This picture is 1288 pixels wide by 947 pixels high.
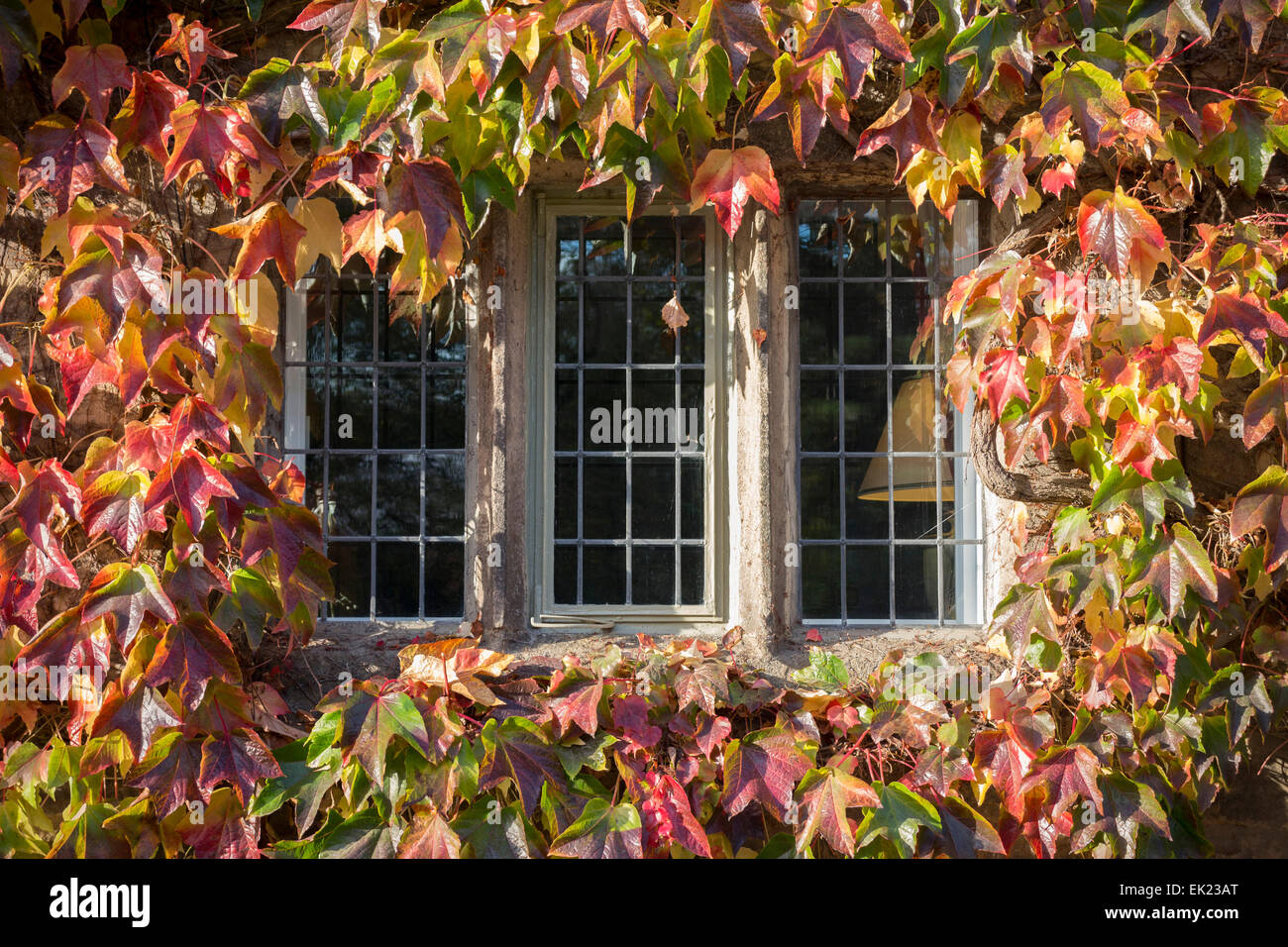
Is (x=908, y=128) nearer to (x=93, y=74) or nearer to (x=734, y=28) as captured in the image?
(x=734, y=28)

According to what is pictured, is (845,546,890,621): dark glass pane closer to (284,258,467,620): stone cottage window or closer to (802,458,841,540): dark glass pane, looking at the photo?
(802,458,841,540): dark glass pane

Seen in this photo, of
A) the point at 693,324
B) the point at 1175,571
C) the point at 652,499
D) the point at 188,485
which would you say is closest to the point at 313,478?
the point at 188,485

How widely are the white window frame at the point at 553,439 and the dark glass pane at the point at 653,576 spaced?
0.09 ft

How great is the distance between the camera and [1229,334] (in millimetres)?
2406

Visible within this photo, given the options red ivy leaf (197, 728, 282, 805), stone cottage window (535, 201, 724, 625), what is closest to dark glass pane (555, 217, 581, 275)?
stone cottage window (535, 201, 724, 625)

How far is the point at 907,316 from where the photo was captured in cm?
299

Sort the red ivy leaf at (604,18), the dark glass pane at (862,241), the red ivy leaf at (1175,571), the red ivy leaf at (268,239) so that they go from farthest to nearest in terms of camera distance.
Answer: the dark glass pane at (862,241) < the red ivy leaf at (1175,571) < the red ivy leaf at (268,239) < the red ivy leaf at (604,18)

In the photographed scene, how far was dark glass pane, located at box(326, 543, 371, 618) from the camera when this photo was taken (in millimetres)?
2920

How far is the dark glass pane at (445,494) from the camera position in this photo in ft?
9.68

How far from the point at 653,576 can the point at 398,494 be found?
2.66 feet

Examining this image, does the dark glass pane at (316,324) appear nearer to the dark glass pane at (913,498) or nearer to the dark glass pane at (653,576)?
the dark glass pane at (653,576)

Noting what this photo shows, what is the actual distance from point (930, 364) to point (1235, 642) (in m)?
1.13

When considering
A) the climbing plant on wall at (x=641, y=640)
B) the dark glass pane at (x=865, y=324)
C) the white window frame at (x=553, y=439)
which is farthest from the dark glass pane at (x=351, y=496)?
the dark glass pane at (x=865, y=324)
